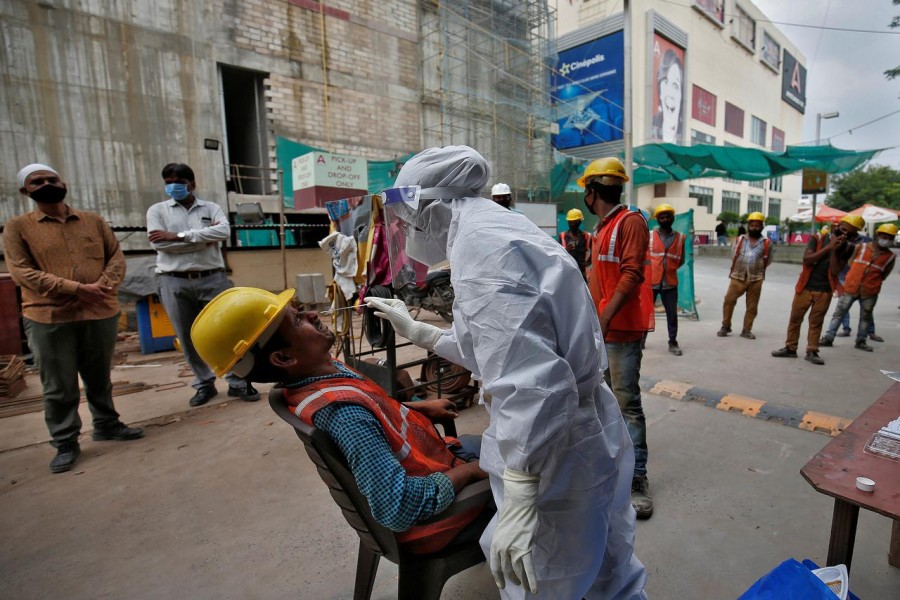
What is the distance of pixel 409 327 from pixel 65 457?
2758 millimetres

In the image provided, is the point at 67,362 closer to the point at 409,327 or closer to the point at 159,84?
the point at 409,327

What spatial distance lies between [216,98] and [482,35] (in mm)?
9205

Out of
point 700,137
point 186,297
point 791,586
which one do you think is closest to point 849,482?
point 791,586

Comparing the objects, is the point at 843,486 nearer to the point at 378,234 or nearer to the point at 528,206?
the point at 378,234

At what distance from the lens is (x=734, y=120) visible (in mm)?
33844

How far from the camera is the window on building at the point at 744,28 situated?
32938mm

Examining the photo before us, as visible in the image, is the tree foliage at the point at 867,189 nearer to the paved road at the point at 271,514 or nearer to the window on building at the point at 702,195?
the window on building at the point at 702,195

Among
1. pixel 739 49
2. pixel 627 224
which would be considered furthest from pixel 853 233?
pixel 739 49

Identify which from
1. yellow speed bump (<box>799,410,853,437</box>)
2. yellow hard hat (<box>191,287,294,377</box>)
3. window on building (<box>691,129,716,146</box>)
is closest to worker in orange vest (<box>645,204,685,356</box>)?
yellow speed bump (<box>799,410,853,437</box>)

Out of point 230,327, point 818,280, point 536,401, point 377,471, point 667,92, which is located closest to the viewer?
point 536,401

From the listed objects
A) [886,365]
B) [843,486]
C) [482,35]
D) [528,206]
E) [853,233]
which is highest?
[482,35]

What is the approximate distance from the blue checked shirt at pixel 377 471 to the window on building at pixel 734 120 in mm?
39270

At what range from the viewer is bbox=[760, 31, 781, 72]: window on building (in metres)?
37.8

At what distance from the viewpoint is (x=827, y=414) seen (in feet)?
11.7
